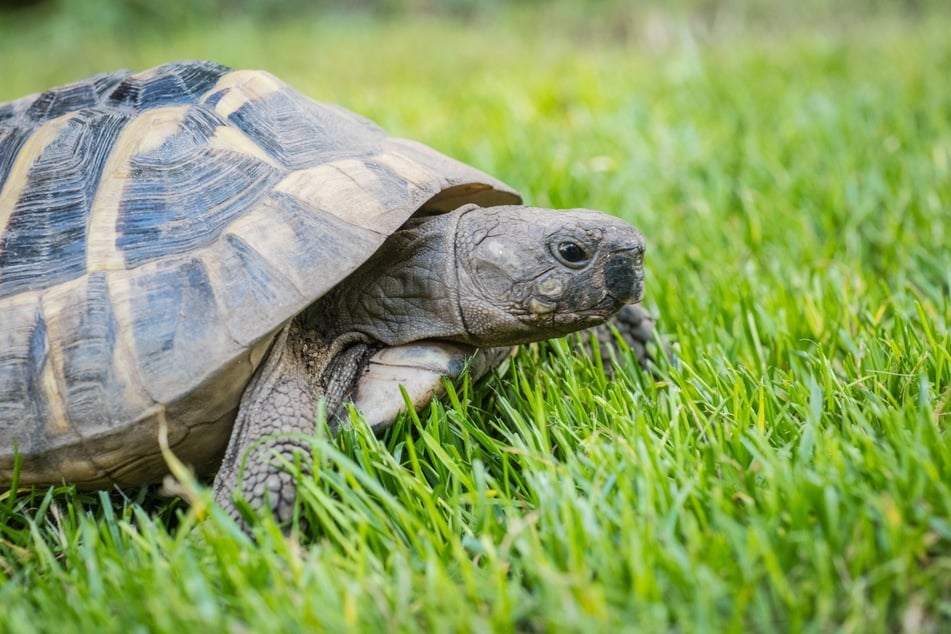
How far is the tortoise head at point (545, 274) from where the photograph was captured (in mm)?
2084

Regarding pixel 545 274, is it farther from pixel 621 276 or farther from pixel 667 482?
pixel 667 482

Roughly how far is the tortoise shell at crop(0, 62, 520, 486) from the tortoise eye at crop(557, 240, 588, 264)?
38 centimetres

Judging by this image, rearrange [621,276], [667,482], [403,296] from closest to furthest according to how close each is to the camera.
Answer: [667,482], [621,276], [403,296]

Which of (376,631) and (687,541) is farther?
(687,541)

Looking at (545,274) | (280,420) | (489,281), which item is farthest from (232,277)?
(545,274)

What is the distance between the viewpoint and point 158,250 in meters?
1.97

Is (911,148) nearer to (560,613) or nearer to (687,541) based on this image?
(687,541)

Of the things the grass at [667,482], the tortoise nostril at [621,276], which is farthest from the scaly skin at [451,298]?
the grass at [667,482]

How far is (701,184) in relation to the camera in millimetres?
3947

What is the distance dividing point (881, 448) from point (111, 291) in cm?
170

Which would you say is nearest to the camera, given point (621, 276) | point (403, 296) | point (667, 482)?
point (667, 482)

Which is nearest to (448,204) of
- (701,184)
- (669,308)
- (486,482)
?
(669,308)

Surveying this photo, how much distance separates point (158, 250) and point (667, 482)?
1.23 m

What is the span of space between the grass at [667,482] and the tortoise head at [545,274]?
0.18 m
